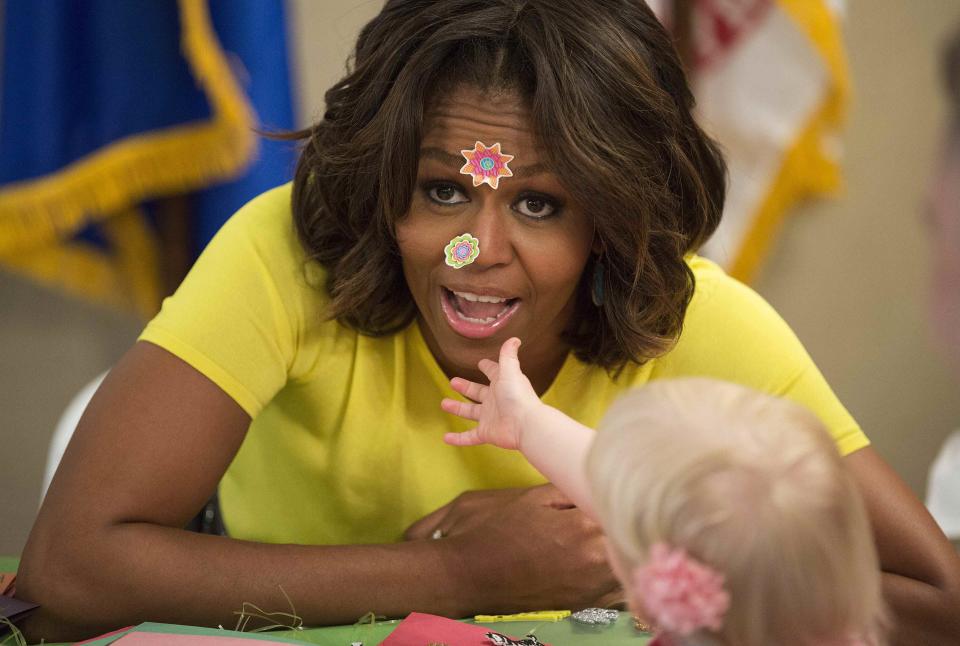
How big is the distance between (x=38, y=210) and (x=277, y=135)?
0.94 meters

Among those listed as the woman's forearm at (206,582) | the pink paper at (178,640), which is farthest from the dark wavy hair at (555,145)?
the pink paper at (178,640)

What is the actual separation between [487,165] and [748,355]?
0.46 m

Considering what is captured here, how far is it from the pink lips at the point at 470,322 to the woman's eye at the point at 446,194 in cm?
11

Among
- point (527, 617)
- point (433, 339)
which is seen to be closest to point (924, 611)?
point (527, 617)

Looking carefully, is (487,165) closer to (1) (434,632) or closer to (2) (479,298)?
(2) (479,298)

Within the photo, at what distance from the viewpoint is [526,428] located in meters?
1.14

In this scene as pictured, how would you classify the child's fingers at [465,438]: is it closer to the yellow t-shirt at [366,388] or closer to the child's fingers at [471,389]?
the child's fingers at [471,389]

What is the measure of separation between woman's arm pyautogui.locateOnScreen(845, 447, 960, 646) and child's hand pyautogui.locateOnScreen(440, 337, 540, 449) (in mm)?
471

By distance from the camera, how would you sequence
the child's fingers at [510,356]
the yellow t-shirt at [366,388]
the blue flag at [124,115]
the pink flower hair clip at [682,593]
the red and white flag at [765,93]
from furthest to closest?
1. the red and white flag at [765,93]
2. the blue flag at [124,115]
3. the yellow t-shirt at [366,388]
4. the child's fingers at [510,356]
5. the pink flower hair clip at [682,593]

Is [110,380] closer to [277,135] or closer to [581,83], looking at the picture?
[277,135]

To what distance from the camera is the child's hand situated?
1176 millimetres

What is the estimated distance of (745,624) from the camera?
855mm

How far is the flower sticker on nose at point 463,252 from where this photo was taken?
135cm

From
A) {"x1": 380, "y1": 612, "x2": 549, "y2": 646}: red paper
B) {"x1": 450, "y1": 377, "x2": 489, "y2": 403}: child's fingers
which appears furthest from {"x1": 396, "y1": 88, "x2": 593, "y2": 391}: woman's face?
{"x1": 380, "y1": 612, "x2": 549, "y2": 646}: red paper
